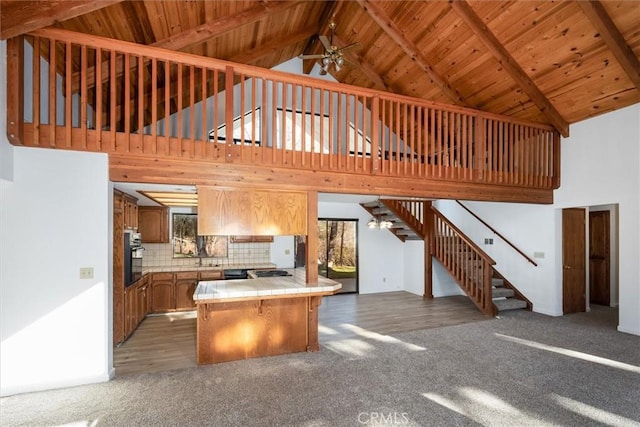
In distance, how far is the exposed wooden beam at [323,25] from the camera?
18.4 feet

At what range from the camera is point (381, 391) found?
3.04m

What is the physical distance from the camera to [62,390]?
3.07 meters

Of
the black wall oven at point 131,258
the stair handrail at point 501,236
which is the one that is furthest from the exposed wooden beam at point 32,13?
the stair handrail at point 501,236

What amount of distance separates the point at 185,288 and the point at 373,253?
4369 mm

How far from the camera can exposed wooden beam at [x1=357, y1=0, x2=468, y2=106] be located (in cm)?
535

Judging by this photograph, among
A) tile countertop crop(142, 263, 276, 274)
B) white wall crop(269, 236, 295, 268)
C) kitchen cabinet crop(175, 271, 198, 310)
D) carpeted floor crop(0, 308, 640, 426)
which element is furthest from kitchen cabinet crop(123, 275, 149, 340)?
white wall crop(269, 236, 295, 268)

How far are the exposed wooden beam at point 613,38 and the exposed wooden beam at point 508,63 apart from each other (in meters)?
1.06

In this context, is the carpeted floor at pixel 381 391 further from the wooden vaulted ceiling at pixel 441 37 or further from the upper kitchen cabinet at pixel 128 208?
the wooden vaulted ceiling at pixel 441 37

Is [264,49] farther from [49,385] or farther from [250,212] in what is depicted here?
[49,385]

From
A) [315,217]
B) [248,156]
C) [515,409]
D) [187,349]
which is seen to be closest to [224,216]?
[248,156]

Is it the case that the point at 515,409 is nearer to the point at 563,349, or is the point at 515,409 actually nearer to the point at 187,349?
the point at 563,349

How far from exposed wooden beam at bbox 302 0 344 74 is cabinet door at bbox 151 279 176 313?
527cm

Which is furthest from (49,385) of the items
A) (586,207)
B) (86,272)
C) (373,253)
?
(586,207)

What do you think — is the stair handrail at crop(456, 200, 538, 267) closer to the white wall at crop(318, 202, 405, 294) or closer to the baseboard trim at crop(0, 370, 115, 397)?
the white wall at crop(318, 202, 405, 294)
